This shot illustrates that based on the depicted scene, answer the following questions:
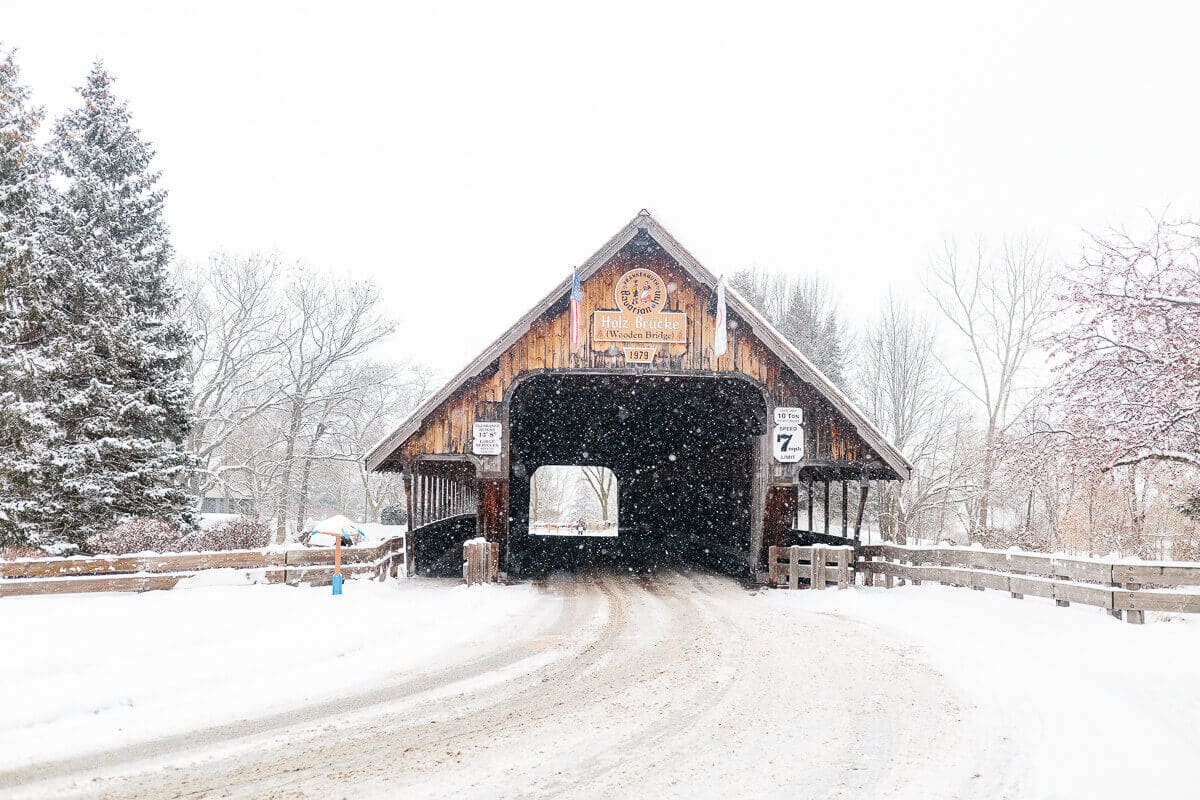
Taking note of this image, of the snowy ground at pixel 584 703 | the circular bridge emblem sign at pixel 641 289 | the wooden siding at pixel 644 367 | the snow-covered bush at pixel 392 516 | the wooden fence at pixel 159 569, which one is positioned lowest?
the snow-covered bush at pixel 392 516

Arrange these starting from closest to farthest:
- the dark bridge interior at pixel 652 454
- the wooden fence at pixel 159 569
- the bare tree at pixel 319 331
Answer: the wooden fence at pixel 159 569 → the dark bridge interior at pixel 652 454 → the bare tree at pixel 319 331

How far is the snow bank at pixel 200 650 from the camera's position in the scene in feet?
21.0

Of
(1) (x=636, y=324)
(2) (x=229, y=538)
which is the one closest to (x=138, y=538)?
(2) (x=229, y=538)

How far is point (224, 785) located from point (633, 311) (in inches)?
494

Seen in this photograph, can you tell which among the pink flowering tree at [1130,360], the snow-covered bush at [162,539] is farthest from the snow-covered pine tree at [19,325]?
the pink flowering tree at [1130,360]

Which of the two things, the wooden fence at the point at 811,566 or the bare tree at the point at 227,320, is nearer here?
the wooden fence at the point at 811,566

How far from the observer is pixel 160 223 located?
22.4 metres

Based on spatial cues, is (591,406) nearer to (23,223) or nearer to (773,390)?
(773,390)

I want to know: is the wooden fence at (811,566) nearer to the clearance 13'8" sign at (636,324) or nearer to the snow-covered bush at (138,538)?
the clearance 13'8" sign at (636,324)

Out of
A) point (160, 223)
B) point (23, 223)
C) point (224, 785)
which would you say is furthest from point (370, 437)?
point (224, 785)

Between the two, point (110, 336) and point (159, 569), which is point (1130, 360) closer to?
point (159, 569)

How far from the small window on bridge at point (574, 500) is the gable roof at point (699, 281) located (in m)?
25.8

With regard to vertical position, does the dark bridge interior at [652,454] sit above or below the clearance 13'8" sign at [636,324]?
below

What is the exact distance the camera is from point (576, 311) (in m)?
15.9
